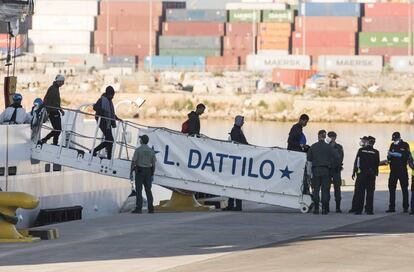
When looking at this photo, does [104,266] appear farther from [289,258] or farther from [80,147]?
[80,147]

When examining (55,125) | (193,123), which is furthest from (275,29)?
(55,125)

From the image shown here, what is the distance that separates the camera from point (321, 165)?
26.0 meters

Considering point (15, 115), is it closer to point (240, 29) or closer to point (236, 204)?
point (236, 204)

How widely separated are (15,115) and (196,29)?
443 ft

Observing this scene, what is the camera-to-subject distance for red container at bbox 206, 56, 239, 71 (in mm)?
157788

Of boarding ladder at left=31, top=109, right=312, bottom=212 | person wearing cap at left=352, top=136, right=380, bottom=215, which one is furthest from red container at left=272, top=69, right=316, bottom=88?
boarding ladder at left=31, top=109, right=312, bottom=212

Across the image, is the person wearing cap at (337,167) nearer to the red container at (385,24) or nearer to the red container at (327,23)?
the red container at (327,23)

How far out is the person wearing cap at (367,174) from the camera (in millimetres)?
26484

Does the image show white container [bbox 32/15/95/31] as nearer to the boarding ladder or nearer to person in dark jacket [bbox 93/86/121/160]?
person in dark jacket [bbox 93/86/121/160]

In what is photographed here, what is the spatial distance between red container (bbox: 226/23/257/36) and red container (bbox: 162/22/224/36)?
4.97ft

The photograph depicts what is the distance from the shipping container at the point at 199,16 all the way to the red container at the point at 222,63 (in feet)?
15.2

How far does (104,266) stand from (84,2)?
158 m

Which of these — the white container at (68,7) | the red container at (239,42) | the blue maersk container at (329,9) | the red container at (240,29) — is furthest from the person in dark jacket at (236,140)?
the white container at (68,7)

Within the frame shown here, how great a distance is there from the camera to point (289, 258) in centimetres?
1853
